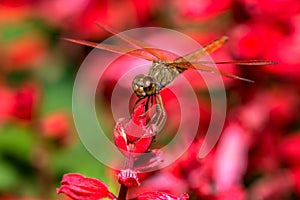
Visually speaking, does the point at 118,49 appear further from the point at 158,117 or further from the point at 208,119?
the point at 208,119

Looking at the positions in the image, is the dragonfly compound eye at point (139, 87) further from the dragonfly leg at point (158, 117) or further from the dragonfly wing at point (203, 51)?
the dragonfly wing at point (203, 51)

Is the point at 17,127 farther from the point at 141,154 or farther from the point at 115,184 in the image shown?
the point at 141,154

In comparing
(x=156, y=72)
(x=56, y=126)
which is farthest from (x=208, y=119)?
(x=156, y=72)

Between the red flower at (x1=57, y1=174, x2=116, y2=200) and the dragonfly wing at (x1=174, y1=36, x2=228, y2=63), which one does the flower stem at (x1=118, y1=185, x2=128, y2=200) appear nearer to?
the red flower at (x1=57, y1=174, x2=116, y2=200)

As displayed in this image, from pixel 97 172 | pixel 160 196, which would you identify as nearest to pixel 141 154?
pixel 160 196

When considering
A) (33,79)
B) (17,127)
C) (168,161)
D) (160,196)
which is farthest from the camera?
(33,79)
